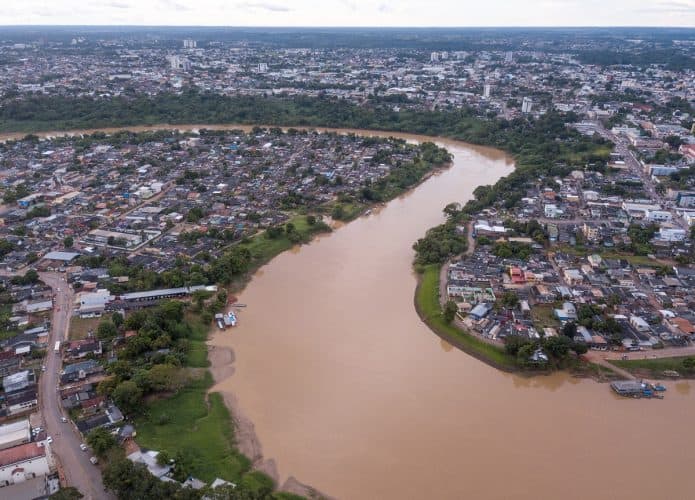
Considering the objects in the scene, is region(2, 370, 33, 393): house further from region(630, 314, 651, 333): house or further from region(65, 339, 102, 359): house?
region(630, 314, 651, 333): house

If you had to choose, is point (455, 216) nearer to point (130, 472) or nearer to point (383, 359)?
point (383, 359)

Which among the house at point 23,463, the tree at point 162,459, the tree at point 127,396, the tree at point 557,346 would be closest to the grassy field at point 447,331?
the tree at point 557,346

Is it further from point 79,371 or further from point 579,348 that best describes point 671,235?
point 79,371

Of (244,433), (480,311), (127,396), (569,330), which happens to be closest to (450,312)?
(480,311)

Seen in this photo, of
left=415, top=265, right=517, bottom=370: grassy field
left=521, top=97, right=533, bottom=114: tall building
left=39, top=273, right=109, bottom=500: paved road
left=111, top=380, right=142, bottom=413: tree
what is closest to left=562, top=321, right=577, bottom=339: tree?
left=415, top=265, right=517, bottom=370: grassy field

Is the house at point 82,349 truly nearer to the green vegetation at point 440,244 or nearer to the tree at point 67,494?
the tree at point 67,494

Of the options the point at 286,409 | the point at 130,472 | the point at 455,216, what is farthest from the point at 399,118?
the point at 130,472

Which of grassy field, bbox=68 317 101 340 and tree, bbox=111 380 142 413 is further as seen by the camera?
grassy field, bbox=68 317 101 340
